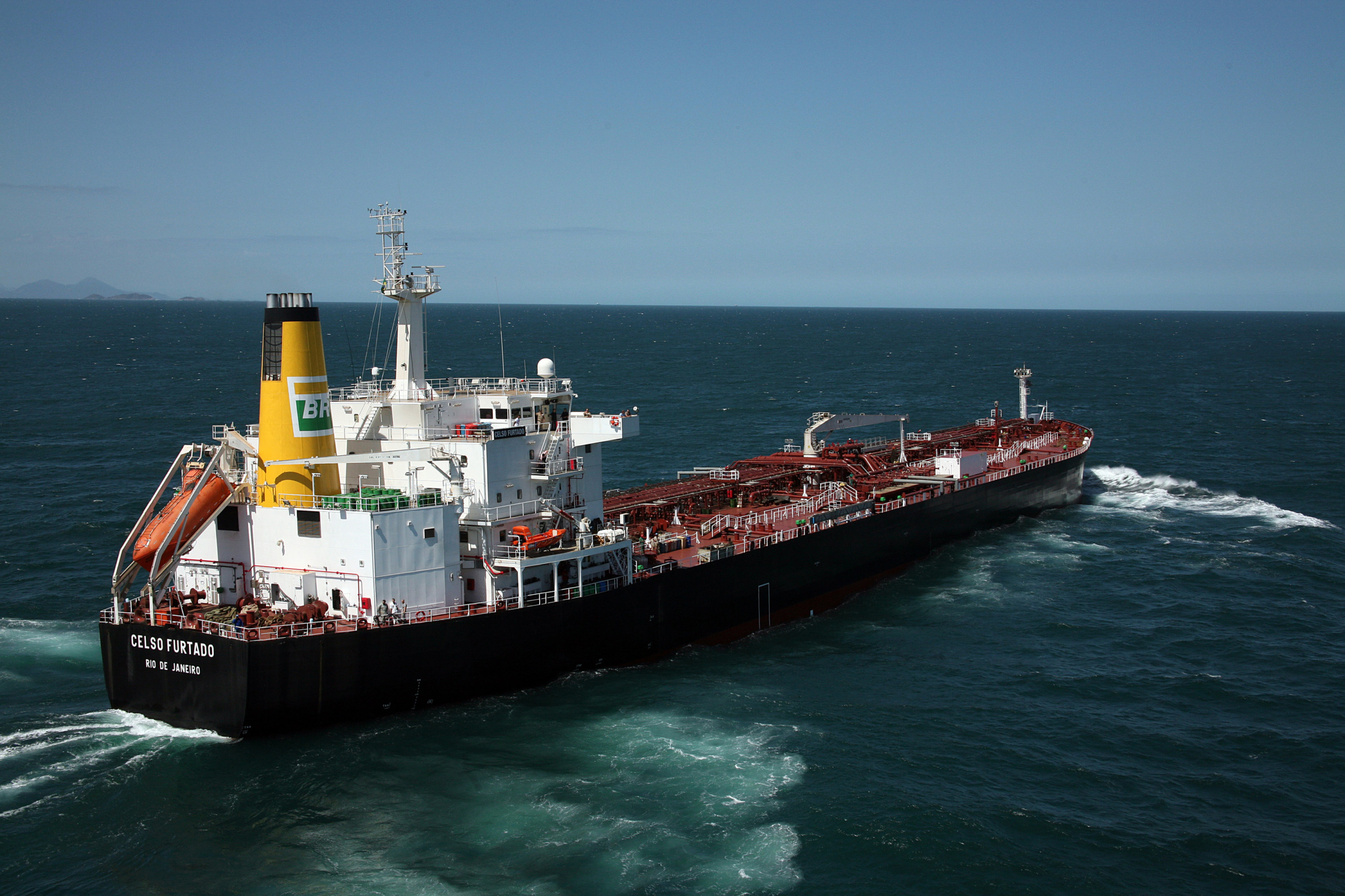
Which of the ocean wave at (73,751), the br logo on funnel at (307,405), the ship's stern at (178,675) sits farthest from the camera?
the br logo on funnel at (307,405)

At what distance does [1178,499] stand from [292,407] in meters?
49.2

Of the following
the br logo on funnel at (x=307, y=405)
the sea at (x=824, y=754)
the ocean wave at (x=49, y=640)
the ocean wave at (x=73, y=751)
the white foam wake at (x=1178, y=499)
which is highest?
the br logo on funnel at (x=307, y=405)

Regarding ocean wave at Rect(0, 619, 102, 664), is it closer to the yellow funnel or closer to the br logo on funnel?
the yellow funnel

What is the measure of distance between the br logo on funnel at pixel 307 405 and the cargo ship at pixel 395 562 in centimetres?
5

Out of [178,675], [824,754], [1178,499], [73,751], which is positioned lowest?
[824,754]

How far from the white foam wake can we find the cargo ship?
28316 mm

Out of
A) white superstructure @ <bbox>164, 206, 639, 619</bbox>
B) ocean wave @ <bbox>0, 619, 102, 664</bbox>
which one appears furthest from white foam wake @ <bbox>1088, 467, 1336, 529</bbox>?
ocean wave @ <bbox>0, 619, 102, 664</bbox>

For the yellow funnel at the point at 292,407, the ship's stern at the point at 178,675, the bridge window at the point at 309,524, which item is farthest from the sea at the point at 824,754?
the yellow funnel at the point at 292,407

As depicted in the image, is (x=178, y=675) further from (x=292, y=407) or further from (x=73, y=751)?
(x=292, y=407)

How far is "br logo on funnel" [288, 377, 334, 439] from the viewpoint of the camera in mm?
28891

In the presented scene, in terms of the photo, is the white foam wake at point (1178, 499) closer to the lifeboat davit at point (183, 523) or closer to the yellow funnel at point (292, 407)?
the yellow funnel at point (292, 407)

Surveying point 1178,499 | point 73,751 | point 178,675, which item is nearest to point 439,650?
point 178,675

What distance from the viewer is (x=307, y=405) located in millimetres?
29047

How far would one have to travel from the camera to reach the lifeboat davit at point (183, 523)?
2792 cm
